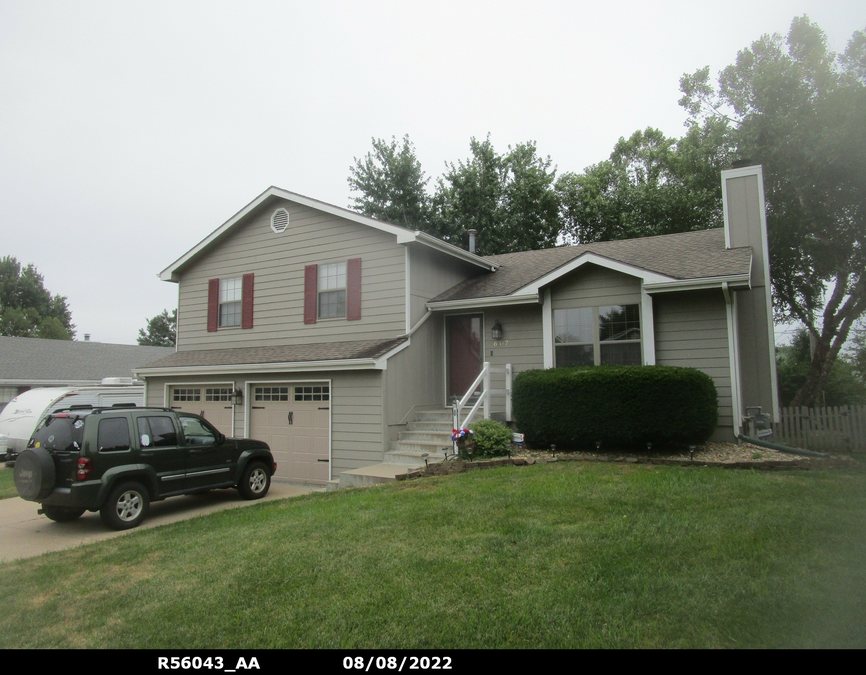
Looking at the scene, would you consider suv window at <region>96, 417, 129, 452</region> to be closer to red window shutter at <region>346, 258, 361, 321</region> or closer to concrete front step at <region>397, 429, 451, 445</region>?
concrete front step at <region>397, 429, 451, 445</region>

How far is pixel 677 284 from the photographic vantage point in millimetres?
10055

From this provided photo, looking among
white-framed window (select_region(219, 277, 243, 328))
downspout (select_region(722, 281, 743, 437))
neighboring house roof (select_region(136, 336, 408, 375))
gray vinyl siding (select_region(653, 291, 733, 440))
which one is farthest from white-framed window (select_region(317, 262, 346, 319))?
downspout (select_region(722, 281, 743, 437))

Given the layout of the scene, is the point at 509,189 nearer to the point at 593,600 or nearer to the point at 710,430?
the point at 710,430

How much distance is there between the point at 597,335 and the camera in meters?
11.1

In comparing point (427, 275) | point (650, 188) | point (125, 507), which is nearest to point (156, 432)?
point (125, 507)

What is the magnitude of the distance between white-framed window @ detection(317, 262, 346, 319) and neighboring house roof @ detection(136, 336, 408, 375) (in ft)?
2.56

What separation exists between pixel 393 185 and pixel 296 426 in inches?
714

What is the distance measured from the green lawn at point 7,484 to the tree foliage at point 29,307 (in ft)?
110

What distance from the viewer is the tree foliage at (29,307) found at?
43.0m

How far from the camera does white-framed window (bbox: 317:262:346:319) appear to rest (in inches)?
518

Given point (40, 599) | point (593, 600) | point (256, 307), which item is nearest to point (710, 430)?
point (593, 600)

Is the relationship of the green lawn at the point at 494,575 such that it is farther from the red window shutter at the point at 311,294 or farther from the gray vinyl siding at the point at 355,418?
the red window shutter at the point at 311,294

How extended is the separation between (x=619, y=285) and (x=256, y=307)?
879 cm

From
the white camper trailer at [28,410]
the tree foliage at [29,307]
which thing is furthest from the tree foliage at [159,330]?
the white camper trailer at [28,410]
